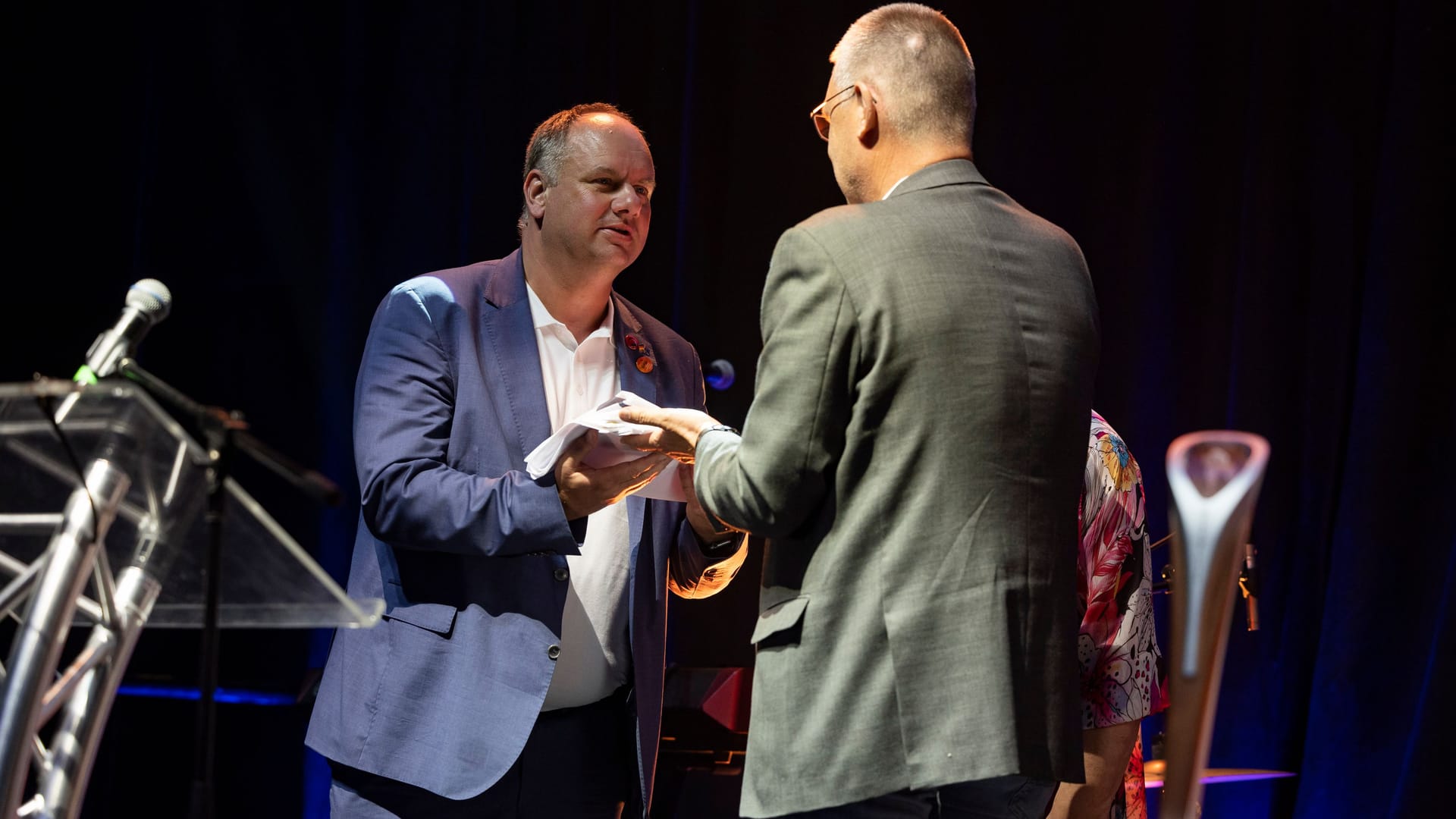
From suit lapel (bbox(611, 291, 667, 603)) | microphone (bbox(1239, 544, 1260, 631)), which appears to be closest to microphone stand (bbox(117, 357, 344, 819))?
suit lapel (bbox(611, 291, 667, 603))

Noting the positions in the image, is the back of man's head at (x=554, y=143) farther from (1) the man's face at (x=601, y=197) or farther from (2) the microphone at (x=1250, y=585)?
(2) the microphone at (x=1250, y=585)

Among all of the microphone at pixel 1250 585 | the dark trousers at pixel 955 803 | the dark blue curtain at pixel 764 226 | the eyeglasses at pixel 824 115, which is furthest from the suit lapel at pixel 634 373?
the microphone at pixel 1250 585

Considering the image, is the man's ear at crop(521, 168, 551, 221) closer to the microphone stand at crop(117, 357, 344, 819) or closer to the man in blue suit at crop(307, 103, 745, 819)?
the man in blue suit at crop(307, 103, 745, 819)

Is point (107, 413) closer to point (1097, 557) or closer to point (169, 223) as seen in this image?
point (1097, 557)

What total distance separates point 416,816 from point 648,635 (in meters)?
0.47

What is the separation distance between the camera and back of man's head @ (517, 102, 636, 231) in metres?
2.50

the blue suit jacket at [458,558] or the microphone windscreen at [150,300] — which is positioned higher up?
the microphone windscreen at [150,300]

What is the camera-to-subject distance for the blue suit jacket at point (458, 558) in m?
2.05

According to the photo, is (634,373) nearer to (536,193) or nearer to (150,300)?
(536,193)

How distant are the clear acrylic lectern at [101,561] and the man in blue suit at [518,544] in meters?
0.61

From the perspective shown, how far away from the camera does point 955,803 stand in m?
1.54

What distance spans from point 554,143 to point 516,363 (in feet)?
1.62

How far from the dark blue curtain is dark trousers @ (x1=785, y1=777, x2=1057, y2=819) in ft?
7.04

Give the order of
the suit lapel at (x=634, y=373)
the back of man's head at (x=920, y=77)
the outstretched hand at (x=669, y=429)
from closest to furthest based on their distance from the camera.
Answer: the back of man's head at (x=920, y=77), the outstretched hand at (x=669, y=429), the suit lapel at (x=634, y=373)
